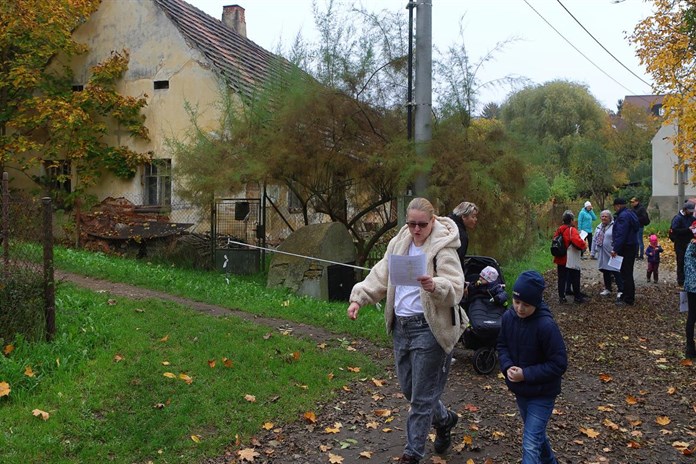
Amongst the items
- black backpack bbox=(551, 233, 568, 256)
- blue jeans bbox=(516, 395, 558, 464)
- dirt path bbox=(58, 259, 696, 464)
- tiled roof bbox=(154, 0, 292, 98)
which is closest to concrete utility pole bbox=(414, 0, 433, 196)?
black backpack bbox=(551, 233, 568, 256)

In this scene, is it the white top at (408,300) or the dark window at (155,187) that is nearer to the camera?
the white top at (408,300)

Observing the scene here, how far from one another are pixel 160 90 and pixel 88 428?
14494 millimetres

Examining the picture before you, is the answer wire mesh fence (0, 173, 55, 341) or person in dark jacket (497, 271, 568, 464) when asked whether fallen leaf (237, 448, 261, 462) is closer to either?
person in dark jacket (497, 271, 568, 464)

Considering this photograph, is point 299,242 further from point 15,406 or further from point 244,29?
point 244,29

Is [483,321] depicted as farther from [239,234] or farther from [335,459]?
[239,234]

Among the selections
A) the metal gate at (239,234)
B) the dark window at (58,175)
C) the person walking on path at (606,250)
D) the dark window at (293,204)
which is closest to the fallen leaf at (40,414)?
the metal gate at (239,234)

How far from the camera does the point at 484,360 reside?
748 cm

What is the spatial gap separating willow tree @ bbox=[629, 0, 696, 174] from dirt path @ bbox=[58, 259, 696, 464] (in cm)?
671

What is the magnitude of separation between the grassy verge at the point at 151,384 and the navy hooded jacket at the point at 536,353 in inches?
95.4

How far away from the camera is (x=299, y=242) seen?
1172cm

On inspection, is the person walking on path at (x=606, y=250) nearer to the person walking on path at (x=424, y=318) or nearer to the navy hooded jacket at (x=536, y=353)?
the person walking on path at (x=424, y=318)

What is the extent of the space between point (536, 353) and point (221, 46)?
1715cm

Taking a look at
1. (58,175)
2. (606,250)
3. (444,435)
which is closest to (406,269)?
(444,435)

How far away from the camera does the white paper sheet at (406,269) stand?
446 centimetres
